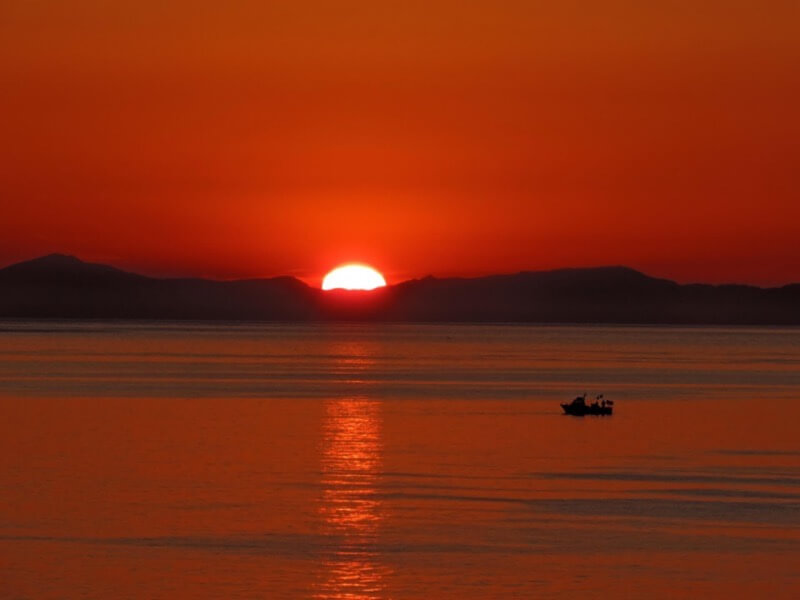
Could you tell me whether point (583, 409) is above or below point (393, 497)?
above

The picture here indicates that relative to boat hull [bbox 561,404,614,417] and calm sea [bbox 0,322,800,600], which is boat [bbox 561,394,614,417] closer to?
boat hull [bbox 561,404,614,417]

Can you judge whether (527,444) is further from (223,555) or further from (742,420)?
(223,555)

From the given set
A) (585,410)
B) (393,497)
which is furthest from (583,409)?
(393,497)

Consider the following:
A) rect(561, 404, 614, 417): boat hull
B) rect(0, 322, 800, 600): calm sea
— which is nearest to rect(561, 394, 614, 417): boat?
rect(561, 404, 614, 417): boat hull

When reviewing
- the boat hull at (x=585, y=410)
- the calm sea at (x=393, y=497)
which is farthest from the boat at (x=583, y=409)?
the calm sea at (x=393, y=497)

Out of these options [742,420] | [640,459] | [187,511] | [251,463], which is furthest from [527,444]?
[187,511]

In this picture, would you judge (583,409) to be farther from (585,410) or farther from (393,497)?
(393,497)

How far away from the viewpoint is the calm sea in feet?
94.7

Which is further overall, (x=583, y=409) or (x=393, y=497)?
(x=583, y=409)

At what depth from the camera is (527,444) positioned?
53750mm

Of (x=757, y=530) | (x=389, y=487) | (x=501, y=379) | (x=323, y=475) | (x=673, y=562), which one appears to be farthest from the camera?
(x=501, y=379)

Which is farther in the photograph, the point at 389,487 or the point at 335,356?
the point at 335,356

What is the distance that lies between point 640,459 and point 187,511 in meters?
17.9

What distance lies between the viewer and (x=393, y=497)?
38.7 metres
